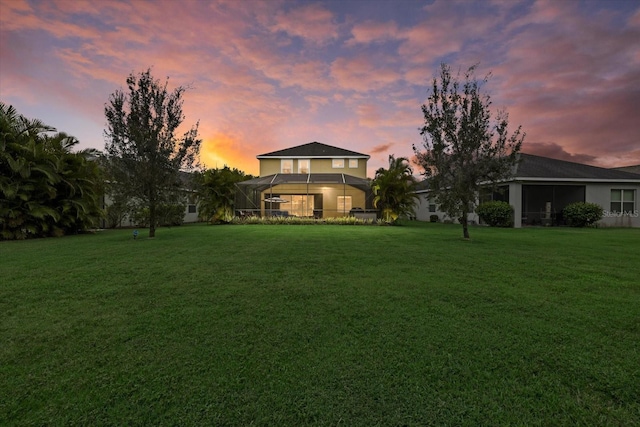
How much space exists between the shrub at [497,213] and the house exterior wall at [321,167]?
11055 millimetres

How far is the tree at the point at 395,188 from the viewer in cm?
1784

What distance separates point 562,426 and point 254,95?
1720 centimetres

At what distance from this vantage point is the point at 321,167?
87.4 ft

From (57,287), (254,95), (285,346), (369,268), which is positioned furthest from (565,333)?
(254,95)

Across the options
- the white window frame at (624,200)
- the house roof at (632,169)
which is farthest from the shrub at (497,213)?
the house roof at (632,169)

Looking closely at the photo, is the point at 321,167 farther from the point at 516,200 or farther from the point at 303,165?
the point at 516,200

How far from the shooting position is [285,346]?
2.58m

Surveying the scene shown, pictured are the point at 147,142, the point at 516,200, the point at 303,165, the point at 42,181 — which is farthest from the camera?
the point at 303,165

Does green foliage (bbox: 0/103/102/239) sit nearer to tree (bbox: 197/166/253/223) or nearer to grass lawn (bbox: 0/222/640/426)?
tree (bbox: 197/166/253/223)

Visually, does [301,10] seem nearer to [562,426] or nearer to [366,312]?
[366,312]

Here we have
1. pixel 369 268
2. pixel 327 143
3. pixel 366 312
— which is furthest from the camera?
pixel 327 143

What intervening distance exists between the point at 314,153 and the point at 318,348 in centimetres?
2518

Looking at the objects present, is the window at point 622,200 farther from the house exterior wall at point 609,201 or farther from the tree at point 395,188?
the tree at point 395,188

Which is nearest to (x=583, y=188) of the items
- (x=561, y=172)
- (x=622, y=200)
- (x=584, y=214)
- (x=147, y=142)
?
(x=561, y=172)
